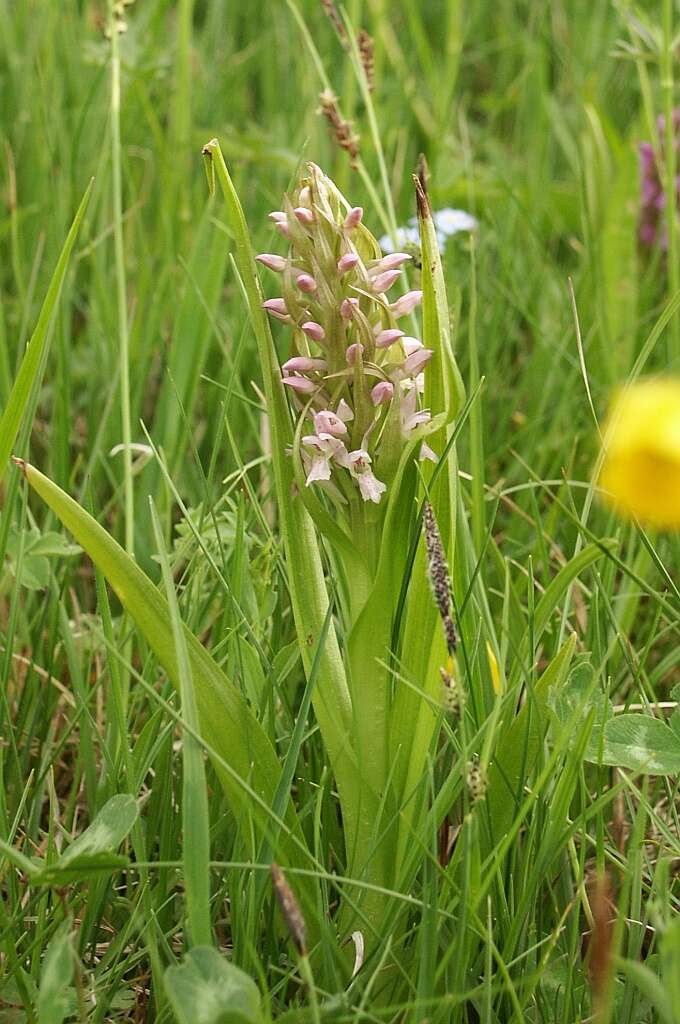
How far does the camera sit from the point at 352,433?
114cm

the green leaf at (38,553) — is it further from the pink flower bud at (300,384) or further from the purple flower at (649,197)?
the purple flower at (649,197)

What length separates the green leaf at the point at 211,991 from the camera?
938 mm

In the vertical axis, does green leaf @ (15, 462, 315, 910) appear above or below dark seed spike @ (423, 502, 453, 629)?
below

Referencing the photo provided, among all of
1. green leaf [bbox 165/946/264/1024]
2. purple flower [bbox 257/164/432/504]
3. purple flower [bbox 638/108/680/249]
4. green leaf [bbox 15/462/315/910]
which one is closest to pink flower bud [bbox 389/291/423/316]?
purple flower [bbox 257/164/432/504]

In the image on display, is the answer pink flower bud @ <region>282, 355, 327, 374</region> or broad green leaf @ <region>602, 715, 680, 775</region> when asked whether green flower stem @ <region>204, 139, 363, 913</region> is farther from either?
broad green leaf @ <region>602, 715, 680, 775</region>

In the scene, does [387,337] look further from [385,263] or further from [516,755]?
[516,755]

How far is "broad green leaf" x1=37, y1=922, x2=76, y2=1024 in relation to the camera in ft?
3.13

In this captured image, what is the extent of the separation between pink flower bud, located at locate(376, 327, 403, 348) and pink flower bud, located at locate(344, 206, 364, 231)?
0.10 m

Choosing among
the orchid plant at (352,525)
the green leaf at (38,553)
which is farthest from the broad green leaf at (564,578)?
Result: the green leaf at (38,553)

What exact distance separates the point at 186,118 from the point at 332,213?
1.77 metres

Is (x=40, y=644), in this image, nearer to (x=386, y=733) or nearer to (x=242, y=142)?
(x=386, y=733)

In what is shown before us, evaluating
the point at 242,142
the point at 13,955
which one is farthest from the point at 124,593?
the point at 242,142

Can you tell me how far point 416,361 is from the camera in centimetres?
111

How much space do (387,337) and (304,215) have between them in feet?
0.45
